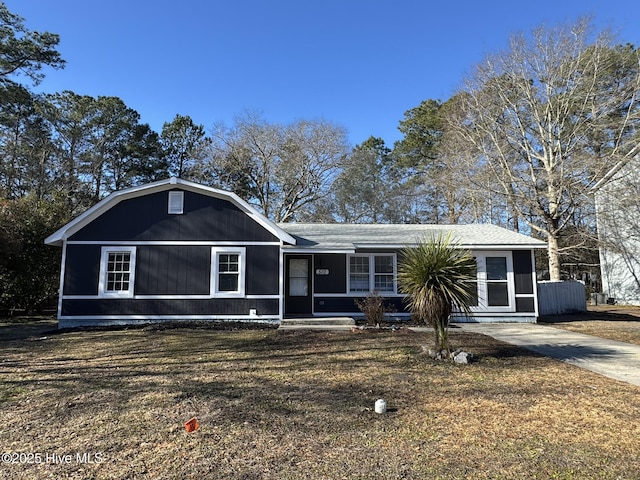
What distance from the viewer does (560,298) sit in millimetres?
16844

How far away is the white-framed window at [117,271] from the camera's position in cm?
1224

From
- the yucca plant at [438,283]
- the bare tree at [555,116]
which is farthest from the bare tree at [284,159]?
the yucca plant at [438,283]

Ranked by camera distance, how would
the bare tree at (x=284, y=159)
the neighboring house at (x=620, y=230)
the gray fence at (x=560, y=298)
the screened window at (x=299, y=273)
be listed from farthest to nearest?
the bare tree at (x=284, y=159) < the neighboring house at (x=620, y=230) < the gray fence at (x=560, y=298) < the screened window at (x=299, y=273)

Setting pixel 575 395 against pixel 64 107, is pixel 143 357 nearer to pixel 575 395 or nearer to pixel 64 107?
pixel 575 395

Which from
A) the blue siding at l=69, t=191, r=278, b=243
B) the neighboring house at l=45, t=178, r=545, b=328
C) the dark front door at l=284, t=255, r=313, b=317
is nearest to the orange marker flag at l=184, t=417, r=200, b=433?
the neighboring house at l=45, t=178, r=545, b=328

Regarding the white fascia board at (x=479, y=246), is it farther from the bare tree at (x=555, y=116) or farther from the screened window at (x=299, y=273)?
the bare tree at (x=555, y=116)

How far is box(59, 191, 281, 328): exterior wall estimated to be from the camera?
40.0 feet

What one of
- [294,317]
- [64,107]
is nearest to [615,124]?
[294,317]

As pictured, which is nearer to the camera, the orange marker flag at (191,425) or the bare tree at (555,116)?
the orange marker flag at (191,425)

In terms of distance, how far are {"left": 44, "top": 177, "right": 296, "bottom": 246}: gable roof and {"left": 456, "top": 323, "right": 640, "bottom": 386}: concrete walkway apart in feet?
21.9

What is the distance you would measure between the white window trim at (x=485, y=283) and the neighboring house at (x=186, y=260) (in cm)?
15

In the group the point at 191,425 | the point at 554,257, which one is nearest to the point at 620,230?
the point at 554,257

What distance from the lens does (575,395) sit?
5348 millimetres

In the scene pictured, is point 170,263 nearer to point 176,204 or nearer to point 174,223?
point 174,223
